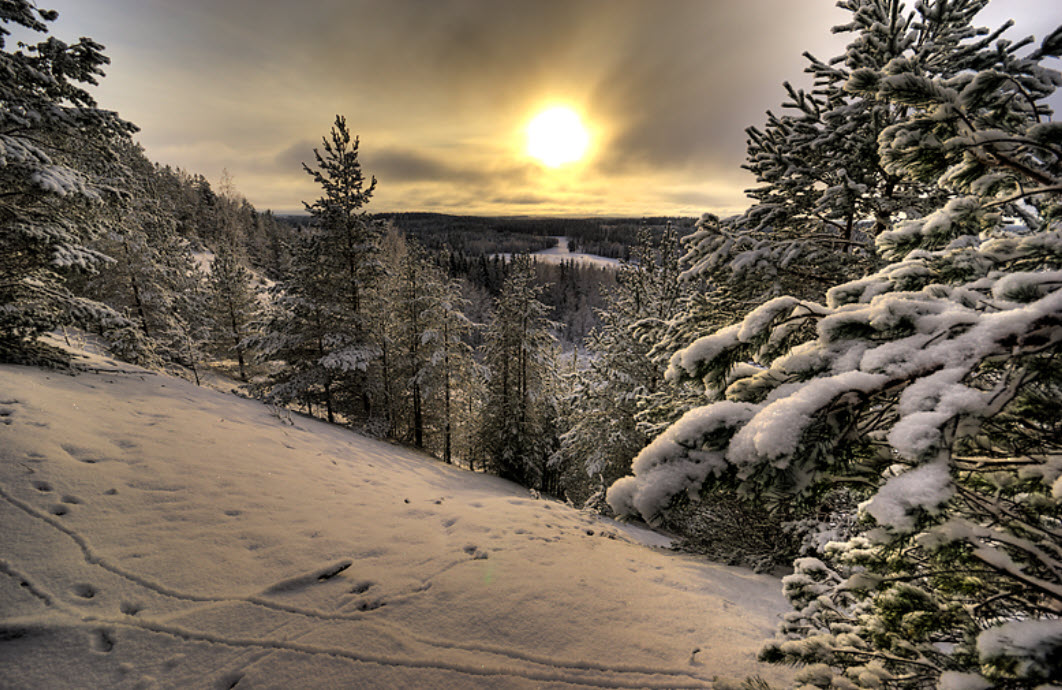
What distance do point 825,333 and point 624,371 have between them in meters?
14.6

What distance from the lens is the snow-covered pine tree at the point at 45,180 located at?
6996mm

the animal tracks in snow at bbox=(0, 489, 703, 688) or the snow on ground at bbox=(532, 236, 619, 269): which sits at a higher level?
the snow on ground at bbox=(532, 236, 619, 269)

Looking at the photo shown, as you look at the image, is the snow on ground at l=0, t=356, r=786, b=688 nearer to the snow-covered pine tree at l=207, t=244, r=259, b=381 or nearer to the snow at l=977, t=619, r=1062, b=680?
the snow at l=977, t=619, r=1062, b=680

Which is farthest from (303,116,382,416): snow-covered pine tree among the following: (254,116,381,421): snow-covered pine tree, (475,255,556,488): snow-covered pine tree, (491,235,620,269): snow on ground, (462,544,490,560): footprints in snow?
(491,235,620,269): snow on ground

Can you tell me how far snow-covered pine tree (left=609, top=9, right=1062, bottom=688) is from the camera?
117cm

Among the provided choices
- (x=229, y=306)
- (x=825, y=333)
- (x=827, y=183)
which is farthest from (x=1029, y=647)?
(x=229, y=306)

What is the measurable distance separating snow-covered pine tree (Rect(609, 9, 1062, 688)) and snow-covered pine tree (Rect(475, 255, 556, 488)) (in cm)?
1720

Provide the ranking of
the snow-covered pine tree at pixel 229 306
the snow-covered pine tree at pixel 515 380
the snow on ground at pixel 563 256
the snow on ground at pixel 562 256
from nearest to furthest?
the snow-covered pine tree at pixel 515 380
the snow-covered pine tree at pixel 229 306
the snow on ground at pixel 562 256
the snow on ground at pixel 563 256

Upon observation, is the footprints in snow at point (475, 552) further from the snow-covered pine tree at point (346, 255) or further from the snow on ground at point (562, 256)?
the snow on ground at point (562, 256)

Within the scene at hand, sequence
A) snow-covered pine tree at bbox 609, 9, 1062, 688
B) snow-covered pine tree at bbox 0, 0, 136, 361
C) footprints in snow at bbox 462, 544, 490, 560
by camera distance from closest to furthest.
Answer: snow-covered pine tree at bbox 609, 9, 1062, 688, footprints in snow at bbox 462, 544, 490, 560, snow-covered pine tree at bbox 0, 0, 136, 361

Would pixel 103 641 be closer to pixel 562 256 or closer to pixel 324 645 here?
pixel 324 645

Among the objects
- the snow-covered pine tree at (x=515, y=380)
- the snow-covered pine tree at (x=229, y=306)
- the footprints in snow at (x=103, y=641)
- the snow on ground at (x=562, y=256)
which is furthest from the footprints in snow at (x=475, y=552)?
the snow on ground at (x=562, y=256)

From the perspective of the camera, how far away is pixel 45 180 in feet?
22.1

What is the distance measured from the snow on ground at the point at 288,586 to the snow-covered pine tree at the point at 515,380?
43.6ft
